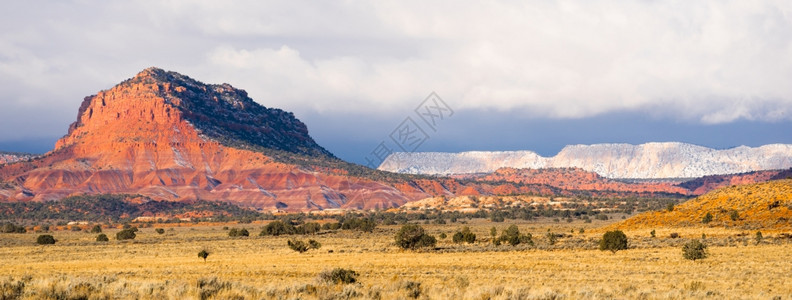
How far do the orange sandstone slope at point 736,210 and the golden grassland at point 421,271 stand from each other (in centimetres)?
464

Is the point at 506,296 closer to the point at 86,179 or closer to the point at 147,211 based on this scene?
the point at 147,211

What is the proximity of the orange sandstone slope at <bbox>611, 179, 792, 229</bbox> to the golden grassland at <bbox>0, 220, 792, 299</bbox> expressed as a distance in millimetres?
4641

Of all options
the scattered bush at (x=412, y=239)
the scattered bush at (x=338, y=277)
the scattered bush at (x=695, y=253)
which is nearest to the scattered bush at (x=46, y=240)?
the scattered bush at (x=412, y=239)

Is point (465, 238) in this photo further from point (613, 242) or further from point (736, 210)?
point (736, 210)

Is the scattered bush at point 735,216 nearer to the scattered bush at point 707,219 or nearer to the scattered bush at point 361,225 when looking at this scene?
the scattered bush at point 707,219

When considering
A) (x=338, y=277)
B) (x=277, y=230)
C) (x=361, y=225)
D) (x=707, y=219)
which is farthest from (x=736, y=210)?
(x=338, y=277)

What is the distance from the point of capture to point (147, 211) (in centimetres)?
15038

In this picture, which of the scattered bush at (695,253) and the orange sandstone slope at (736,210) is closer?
the scattered bush at (695,253)

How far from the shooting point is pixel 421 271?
110 ft

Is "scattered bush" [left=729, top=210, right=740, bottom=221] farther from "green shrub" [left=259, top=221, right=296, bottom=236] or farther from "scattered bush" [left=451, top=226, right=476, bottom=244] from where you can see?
"green shrub" [left=259, top=221, right=296, bottom=236]

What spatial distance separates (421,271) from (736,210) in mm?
45989

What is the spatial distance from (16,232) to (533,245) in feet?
238

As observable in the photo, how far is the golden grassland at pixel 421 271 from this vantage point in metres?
17.5

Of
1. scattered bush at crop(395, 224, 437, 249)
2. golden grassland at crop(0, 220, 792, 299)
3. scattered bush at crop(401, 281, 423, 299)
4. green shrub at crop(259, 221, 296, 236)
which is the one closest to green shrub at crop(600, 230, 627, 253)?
golden grassland at crop(0, 220, 792, 299)
